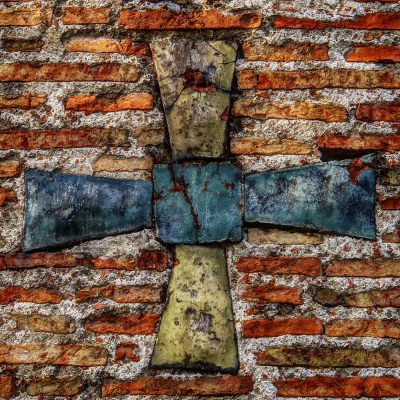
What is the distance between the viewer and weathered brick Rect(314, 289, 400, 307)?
1.41 m

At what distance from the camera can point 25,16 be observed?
1522 mm

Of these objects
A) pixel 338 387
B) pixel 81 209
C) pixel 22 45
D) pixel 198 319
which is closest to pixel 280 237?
pixel 198 319

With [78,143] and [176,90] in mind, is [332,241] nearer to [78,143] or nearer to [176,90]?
[176,90]

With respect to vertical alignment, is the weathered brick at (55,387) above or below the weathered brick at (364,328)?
below

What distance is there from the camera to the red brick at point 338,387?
1.37 m

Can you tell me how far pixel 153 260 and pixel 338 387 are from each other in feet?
3.05

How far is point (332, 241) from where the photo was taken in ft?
4.76

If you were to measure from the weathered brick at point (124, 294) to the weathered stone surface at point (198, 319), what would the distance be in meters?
0.07

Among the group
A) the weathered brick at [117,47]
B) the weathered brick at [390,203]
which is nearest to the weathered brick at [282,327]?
the weathered brick at [390,203]

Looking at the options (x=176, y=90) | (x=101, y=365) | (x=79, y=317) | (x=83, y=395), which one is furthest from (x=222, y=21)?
(x=83, y=395)

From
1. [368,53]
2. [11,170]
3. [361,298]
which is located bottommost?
[361,298]

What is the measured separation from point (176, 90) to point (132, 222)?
615 millimetres

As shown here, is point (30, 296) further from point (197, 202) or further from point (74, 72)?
point (74, 72)

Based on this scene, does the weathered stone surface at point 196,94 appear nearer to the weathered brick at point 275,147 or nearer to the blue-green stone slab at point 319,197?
the weathered brick at point 275,147
